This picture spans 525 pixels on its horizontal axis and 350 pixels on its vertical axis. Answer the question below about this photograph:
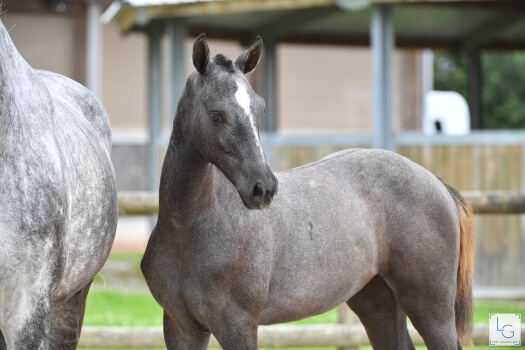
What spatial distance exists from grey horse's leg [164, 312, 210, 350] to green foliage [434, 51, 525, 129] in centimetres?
2226

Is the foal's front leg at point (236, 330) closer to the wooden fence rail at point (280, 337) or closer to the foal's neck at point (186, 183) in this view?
the foal's neck at point (186, 183)

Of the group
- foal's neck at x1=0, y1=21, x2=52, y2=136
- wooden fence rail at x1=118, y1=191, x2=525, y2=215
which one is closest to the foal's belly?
foal's neck at x1=0, y1=21, x2=52, y2=136

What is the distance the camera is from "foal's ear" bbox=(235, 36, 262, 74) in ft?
11.4

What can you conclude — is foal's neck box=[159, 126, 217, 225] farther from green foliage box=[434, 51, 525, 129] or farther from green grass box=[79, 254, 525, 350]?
green foliage box=[434, 51, 525, 129]

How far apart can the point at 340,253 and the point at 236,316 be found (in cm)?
63

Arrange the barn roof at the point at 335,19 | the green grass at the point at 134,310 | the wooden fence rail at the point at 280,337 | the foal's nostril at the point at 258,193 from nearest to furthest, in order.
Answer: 1. the foal's nostril at the point at 258,193
2. the wooden fence rail at the point at 280,337
3. the green grass at the point at 134,310
4. the barn roof at the point at 335,19

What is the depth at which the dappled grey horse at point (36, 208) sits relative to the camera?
2750 mm

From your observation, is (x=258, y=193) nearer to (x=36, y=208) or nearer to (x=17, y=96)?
(x=36, y=208)

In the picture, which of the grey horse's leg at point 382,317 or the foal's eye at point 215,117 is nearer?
the foal's eye at point 215,117

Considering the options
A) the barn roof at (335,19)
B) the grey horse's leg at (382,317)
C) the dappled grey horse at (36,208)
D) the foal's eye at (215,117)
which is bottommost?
the grey horse's leg at (382,317)

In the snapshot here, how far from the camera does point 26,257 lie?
9.08 ft

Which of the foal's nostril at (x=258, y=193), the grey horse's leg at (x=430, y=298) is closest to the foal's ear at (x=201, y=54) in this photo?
the foal's nostril at (x=258, y=193)

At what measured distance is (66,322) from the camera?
3.77 meters

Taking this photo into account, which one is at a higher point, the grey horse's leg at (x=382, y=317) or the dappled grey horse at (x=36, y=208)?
the dappled grey horse at (x=36, y=208)
